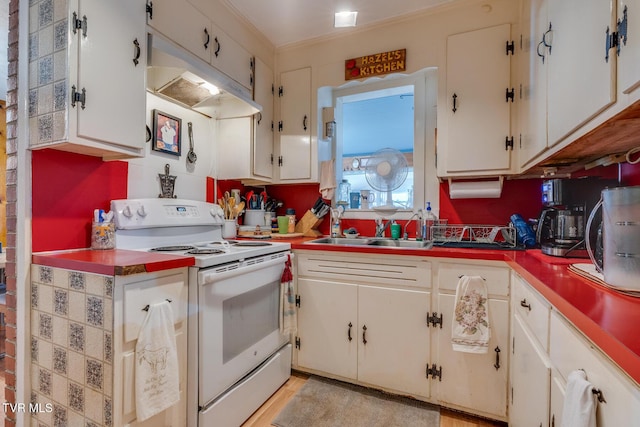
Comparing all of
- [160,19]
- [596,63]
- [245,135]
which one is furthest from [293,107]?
[596,63]

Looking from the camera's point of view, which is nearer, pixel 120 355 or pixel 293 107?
pixel 120 355

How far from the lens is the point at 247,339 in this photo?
1604 mm

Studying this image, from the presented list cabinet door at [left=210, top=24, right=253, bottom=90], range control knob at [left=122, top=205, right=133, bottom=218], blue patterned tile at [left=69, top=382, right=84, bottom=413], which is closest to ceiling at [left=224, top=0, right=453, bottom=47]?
cabinet door at [left=210, top=24, right=253, bottom=90]

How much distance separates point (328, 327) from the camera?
1900 millimetres

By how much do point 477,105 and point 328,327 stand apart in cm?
169

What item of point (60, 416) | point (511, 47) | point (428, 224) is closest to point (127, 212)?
point (60, 416)

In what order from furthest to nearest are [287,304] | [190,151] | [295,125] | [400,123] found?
[400,123]
[295,125]
[190,151]
[287,304]

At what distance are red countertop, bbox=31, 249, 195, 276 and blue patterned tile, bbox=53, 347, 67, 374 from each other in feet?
1.11

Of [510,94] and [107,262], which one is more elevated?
[510,94]

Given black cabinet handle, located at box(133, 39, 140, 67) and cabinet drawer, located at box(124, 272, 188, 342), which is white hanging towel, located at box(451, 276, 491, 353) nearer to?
cabinet drawer, located at box(124, 272, 188, 342)

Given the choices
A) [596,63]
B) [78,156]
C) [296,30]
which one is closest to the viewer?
[596,63]

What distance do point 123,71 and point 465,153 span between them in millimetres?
1931

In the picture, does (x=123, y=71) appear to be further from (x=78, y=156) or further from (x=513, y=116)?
(x=513, y=116)

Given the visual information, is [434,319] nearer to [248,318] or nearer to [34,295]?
[248,318]
